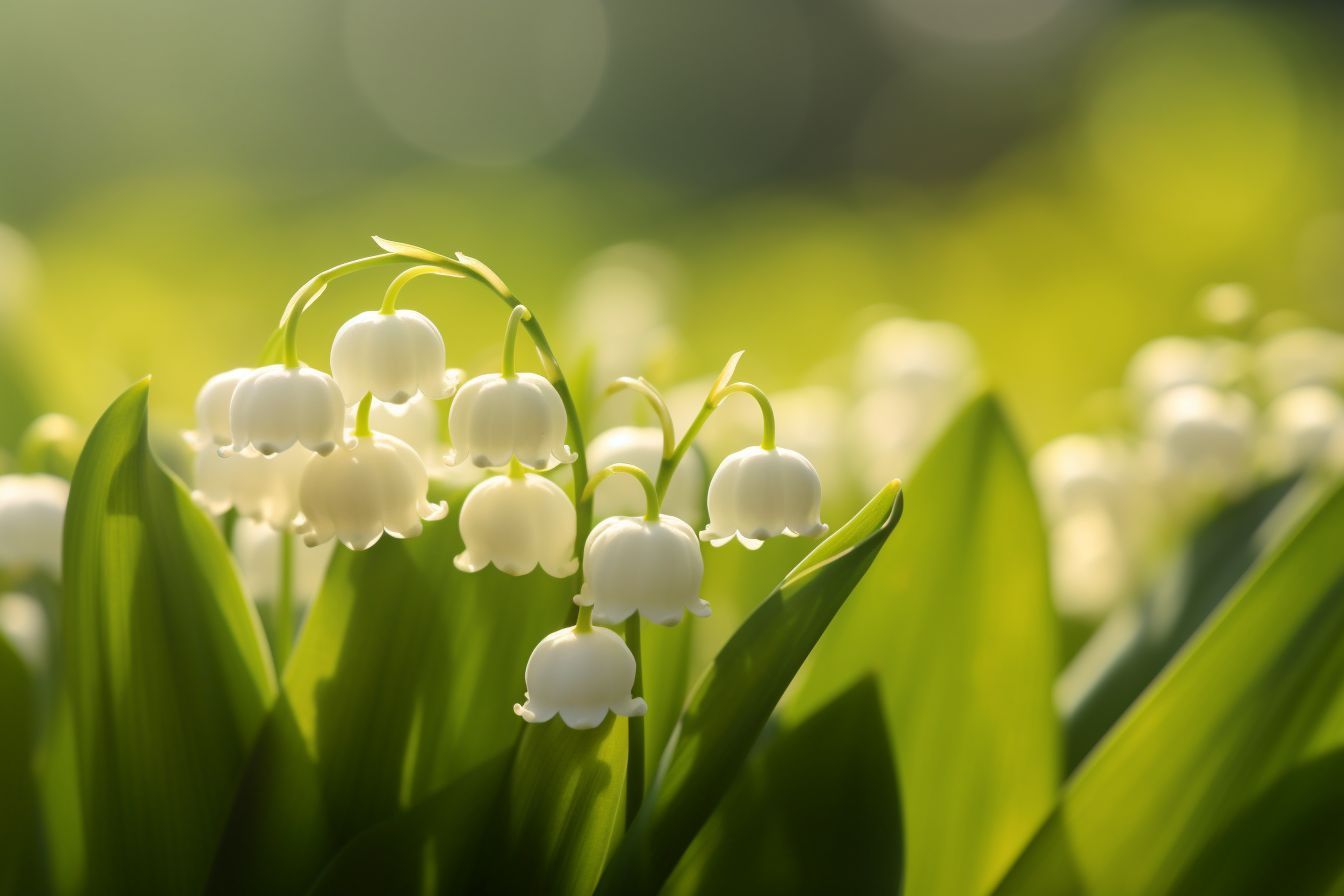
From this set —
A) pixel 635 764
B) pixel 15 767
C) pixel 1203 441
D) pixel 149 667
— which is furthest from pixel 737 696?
pixel 1203 441

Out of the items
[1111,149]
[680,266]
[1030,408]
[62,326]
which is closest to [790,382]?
[1030,408]

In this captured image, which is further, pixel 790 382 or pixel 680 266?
pixel 680 266

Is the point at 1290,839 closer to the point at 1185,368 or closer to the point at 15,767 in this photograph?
the point at 1185,368

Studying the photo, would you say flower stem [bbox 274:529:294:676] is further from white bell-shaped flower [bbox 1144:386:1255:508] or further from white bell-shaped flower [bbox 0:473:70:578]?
white bell-shaped flower [bbox 1144:386:1255:508]

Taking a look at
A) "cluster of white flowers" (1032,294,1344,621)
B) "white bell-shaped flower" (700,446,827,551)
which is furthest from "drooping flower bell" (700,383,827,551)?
"cluster of white flowers" (1032,294,1344,621)

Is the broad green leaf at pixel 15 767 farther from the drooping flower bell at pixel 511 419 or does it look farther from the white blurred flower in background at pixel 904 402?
the white blurred flower in background at pixel 904 402

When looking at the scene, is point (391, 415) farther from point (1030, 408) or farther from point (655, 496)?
point (1030, 408)

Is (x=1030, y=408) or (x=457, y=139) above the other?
(x=457, y=139)
